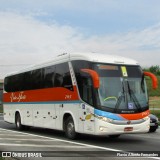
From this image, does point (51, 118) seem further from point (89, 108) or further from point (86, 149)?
point (86, 149)

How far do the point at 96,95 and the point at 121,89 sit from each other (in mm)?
979

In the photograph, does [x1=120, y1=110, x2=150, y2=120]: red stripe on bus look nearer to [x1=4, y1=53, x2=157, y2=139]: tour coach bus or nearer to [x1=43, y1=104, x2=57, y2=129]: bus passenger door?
[x1=4, y1=53, x2=157, y2=139]: tour coach bus

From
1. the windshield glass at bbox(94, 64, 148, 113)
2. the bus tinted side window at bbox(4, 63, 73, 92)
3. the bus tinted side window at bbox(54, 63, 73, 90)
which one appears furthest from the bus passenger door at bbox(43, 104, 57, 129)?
the windshield glass at bbox(94, 64, 148, 113)

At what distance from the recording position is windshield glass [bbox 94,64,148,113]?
14.5 m

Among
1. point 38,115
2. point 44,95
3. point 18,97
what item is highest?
point 44,95

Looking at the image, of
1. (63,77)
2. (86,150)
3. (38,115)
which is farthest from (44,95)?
(86,150)

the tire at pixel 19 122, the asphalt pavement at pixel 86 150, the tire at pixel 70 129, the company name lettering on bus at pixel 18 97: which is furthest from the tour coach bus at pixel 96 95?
the tire at pixel 19 122

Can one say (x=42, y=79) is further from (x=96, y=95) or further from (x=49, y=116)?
(x=96, y=95)

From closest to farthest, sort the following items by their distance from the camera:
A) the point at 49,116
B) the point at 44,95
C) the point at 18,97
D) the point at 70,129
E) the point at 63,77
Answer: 1. the point at 70,129
2. the point at 63,77
3. the point at 49,116
4. the point at 44,95
5. the point at 18,97

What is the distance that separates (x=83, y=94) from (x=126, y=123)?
77.6 inches

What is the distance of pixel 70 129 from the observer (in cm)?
1634

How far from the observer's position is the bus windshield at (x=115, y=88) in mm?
14508

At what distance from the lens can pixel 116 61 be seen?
15.5 meters

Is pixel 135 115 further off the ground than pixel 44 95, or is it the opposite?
pixel 44 95
